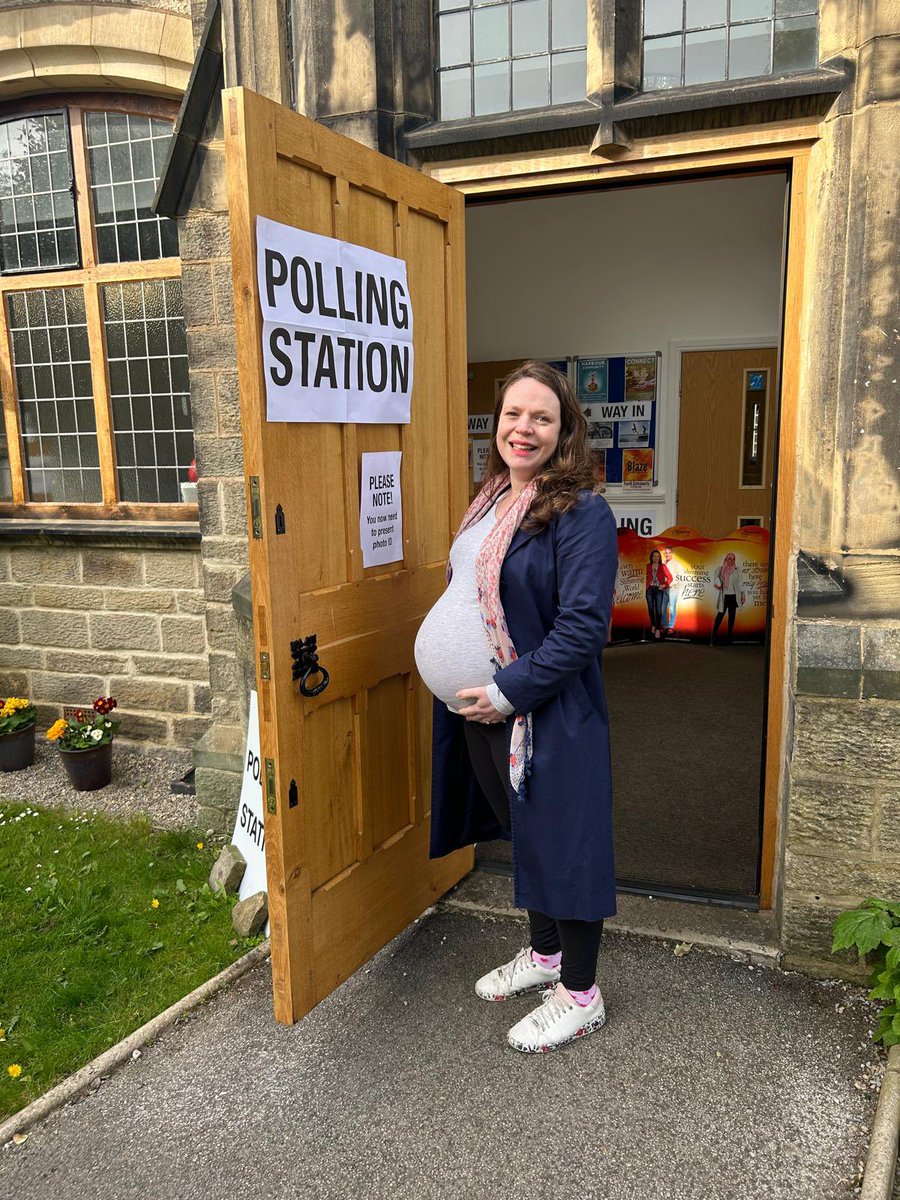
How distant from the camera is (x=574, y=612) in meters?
2.48

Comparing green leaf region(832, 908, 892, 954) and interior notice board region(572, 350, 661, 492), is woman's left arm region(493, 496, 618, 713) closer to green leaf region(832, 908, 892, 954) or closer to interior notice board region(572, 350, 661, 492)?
green leaf region(832, 908, 892, 954)

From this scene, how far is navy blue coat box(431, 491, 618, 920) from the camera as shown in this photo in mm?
2500

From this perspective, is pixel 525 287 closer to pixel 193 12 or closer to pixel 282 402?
pixel 193 12

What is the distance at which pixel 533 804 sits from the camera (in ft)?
8.78

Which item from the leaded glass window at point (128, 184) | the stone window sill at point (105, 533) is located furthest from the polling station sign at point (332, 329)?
the leaded glass window at point (128, 184)

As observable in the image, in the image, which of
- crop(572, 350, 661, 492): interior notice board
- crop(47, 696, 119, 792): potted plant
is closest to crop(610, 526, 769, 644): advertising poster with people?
crop(572, 350, 661, 492): interior notice board

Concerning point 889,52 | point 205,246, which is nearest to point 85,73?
point 205,246

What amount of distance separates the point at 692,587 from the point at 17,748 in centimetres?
554

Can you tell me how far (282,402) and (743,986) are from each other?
245cm

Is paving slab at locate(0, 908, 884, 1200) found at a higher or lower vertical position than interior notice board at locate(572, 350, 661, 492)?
lower

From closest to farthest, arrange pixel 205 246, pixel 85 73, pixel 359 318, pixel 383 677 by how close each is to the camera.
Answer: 1. pixel 359 318
2. pixel 383 677
3. pixel 205 246
4. pixel 85 73

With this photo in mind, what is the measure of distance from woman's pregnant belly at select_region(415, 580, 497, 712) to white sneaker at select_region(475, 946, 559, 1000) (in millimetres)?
1021

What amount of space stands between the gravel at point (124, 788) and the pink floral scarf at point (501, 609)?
2.84 meters

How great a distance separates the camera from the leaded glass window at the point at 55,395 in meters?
5.85
